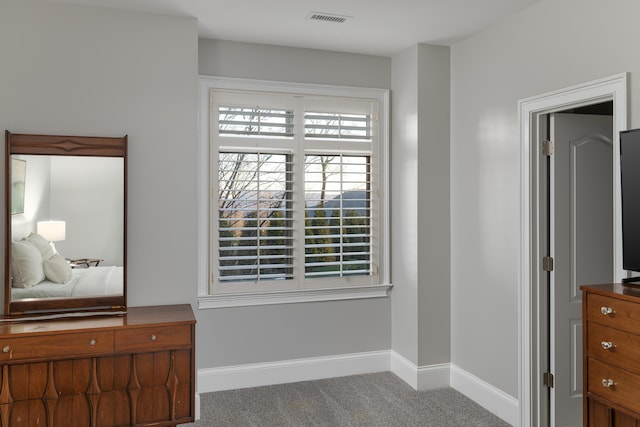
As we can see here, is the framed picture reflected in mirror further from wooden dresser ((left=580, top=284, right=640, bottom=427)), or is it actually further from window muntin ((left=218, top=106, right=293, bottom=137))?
wooden dresser ((left=580, top=284, right=640, bottom=427))

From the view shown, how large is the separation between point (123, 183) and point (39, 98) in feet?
2.28

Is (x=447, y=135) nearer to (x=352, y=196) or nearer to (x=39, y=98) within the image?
(x=352, y=196)

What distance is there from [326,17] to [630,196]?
6.95 ft

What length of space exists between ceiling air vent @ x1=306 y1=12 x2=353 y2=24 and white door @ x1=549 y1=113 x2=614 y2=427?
4.90 ft

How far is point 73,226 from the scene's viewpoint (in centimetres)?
310

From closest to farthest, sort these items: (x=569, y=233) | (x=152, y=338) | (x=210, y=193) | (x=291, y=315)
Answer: (x=152, y=338) → (x=569, y=233) → (x=210, y=193) → (x=291, y=315)

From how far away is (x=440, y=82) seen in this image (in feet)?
13.1

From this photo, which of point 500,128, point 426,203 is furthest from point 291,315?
point 500,128

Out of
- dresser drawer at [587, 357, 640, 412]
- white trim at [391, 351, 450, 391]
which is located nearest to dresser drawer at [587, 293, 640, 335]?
dresser drawer at [587, 357, 640, 412]

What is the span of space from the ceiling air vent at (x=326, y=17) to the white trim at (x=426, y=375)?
2590mm

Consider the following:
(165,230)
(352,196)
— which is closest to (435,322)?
(352,196)

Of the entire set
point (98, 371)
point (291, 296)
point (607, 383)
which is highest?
point (291, 296)

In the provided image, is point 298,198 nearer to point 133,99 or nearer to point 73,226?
point 133,99

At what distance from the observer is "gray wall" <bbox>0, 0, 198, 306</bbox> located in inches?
121
